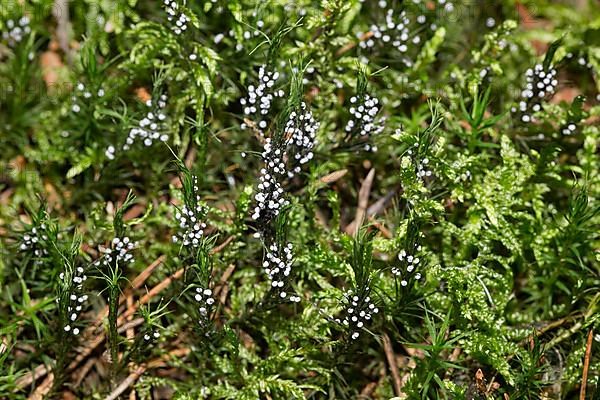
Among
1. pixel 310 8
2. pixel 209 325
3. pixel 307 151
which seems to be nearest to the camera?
pixel 209 325

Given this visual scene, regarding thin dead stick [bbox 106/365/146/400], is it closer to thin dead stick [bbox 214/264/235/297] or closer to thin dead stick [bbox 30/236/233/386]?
thin dead stick [bbox 30/236/233/386]

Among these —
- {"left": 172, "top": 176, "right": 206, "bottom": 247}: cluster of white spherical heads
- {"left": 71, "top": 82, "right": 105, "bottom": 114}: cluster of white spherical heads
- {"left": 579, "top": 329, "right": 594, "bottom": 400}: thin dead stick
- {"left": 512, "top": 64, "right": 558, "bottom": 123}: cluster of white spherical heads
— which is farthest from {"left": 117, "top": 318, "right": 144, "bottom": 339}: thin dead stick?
{"left": 512, "top": 64, "right": 558, "bottom": 123}: cluster of white spherical heads

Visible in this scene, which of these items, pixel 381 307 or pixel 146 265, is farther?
pixel 146 265

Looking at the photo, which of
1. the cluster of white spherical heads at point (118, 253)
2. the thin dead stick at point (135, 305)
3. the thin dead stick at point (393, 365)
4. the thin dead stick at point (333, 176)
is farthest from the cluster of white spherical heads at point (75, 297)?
the thin dead stick at point (393, 365)

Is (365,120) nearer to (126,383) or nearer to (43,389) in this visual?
(126,383)

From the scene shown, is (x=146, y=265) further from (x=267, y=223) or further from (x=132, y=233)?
(x=267, y=223)

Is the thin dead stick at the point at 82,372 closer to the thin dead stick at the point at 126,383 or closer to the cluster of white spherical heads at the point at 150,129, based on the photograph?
the thin dead stick at the point at 126,383

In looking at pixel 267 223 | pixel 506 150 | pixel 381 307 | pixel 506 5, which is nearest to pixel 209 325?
pixel 267 223
